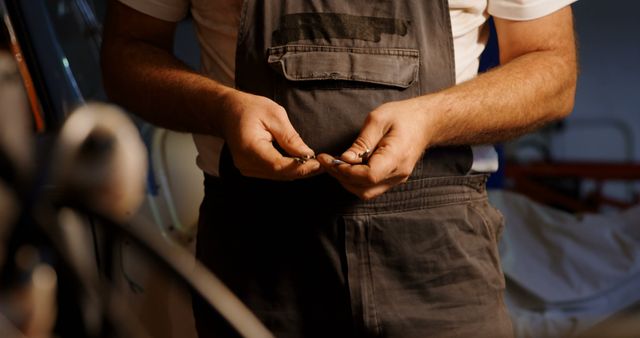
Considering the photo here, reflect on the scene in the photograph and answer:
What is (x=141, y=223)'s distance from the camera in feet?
1.53

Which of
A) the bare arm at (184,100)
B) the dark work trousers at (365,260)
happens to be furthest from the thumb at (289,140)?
the dark work trousers at (365,260)

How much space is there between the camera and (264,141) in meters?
0.78

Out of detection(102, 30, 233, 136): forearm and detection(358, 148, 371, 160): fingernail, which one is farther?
detection(102, 30, 233, 136): forearm

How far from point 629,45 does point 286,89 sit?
212 inches

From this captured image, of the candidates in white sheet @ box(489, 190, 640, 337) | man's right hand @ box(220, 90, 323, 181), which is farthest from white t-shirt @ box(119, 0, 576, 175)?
white sheet @ box(489, 190, 640, 337)

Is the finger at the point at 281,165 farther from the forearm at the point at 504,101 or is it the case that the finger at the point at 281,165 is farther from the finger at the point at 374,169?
the forearm at the point at 504,101

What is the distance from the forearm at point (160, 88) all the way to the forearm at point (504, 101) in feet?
0.81

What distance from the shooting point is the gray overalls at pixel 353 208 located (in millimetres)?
868

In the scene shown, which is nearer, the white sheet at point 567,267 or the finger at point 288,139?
the finger at point 288,139

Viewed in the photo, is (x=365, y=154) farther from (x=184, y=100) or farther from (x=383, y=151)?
(x=184, y=100)

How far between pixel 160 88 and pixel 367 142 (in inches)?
12.5

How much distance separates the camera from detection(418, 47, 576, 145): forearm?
2.77 ft

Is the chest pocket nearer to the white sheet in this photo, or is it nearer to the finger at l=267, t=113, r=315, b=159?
the finger at l=267, t=113, r=315, b=159

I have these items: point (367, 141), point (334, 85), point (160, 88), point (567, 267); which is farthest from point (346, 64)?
point (567, 267)
